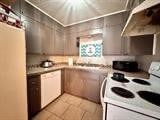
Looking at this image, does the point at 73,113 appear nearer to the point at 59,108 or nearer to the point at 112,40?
the point at 59,108

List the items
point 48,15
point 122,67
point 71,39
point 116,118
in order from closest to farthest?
point 116,118 < point 122,67 < point 48,15 < point 71,39

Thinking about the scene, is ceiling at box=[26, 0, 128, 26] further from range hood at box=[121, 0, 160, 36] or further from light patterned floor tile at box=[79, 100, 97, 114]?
light patterned floor tile at box=[79, 100, 97, 114]

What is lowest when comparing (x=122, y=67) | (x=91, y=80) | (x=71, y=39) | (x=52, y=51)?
(x=91, y=80)

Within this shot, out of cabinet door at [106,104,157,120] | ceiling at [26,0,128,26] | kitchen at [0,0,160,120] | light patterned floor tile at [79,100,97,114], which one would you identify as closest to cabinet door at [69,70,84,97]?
kitchen at [0,0,160,120]

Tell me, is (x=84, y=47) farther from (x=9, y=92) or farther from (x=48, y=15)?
(x=9, y=92)

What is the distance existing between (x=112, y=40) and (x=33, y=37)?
6.18ft

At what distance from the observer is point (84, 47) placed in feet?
9.35

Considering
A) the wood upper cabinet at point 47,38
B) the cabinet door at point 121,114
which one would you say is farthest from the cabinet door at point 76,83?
the cabinet door at point 121,114

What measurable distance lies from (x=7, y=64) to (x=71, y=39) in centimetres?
210

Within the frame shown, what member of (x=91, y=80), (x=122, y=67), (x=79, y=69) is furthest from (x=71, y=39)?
(x=122, y=67)

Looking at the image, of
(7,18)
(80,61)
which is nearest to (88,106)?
(80,61)

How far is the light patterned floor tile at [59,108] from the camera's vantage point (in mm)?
1766

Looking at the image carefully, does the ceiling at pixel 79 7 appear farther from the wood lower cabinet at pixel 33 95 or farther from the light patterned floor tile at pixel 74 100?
the light patterned floor tile at pixel 74 100

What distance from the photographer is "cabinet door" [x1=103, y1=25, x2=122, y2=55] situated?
2045 mm
